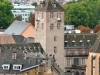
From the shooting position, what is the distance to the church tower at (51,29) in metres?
130

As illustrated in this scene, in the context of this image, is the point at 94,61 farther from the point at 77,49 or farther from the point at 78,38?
the point at 78,38

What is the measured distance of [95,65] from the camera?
400 ft

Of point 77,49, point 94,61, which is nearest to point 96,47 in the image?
point 94,61

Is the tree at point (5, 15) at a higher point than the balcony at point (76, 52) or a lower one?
lower

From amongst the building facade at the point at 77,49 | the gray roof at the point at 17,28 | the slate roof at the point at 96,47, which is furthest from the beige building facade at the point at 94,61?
the gray roof at the point at 17,28

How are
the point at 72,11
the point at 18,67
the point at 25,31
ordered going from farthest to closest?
1. the point at 72,11
2. the point at 25,31
3. the point at 18,67

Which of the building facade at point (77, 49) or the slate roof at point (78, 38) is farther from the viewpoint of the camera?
the slate roof at point (78, 38)

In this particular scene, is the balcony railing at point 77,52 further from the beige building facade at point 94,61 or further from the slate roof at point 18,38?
the slate roof at point 18,38

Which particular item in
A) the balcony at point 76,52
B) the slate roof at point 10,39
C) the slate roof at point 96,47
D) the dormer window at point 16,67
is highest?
the dormer window at point 16,67

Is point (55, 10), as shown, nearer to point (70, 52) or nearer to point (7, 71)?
point (70, 52)

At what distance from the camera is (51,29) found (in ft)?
429

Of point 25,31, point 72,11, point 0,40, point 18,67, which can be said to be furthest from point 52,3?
point 72,11

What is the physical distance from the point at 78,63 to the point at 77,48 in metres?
2.21

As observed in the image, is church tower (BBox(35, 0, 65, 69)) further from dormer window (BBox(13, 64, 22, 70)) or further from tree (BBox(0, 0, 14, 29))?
tree (BBox(0, 0, 14, 29))
